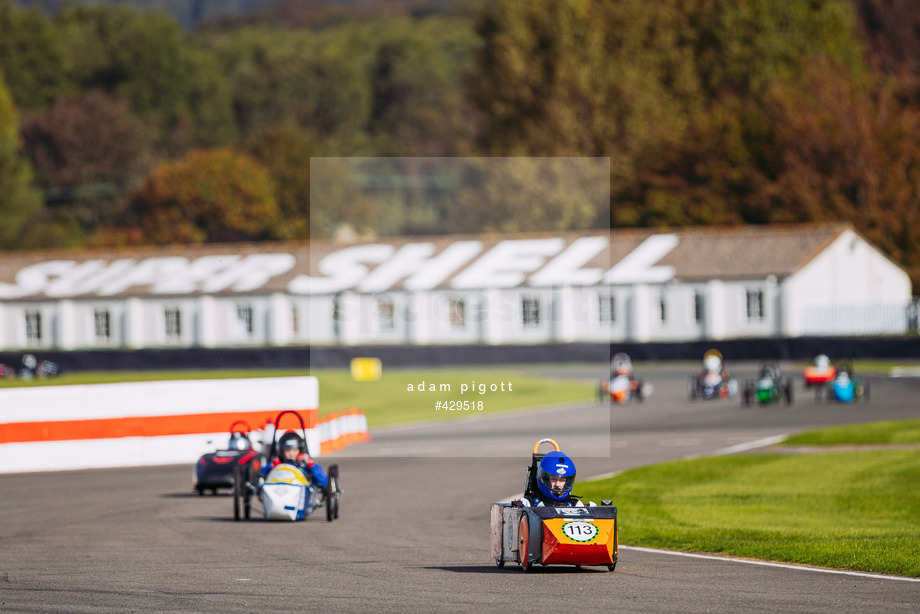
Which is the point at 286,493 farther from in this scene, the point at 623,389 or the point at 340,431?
the point at 623,389

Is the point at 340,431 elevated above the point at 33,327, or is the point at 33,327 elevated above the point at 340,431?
the point at 33,327

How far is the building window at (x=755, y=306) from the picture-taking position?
6581cm

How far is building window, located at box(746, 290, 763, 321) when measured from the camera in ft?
216

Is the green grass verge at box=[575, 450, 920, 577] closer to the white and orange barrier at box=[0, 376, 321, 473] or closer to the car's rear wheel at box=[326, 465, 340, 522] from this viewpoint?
the car's rear wheel at box=[326, 465, 340, 522]

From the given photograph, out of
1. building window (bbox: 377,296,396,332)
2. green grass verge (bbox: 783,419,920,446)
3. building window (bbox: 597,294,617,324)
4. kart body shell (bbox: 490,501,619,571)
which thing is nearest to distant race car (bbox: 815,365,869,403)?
green grass verge (bbox: 783,419,920,446)

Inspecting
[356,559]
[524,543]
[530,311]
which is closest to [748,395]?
[356,559]

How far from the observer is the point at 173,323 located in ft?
240

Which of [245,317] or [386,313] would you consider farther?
[245,317]

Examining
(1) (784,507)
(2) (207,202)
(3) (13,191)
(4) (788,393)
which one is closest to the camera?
(1) (784,507)

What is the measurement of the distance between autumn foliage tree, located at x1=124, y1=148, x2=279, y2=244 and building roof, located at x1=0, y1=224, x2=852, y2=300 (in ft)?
88.7

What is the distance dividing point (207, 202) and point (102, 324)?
105 ft

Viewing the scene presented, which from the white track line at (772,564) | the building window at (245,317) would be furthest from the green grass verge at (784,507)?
the building window at (245,317)

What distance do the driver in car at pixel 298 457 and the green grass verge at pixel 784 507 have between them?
3668 mm

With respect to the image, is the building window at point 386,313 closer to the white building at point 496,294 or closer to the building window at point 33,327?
the white building at point 496,294
